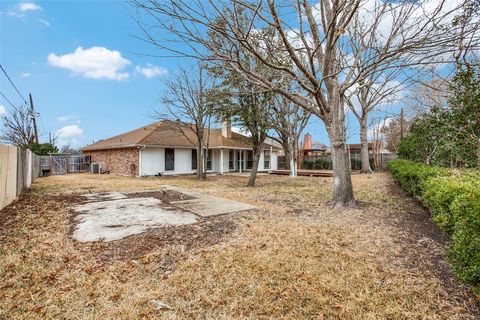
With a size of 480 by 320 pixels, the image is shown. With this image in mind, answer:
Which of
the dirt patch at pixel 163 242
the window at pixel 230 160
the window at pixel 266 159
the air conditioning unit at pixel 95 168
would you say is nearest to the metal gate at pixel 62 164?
the air conditioning unit at pixel 95 168

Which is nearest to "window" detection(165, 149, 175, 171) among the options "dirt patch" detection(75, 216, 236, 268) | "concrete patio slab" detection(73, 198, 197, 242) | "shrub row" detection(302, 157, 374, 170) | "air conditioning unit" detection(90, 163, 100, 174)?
"air conditioning unit" detection(90, 163, 100, 174)

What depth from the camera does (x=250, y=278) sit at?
115 inches

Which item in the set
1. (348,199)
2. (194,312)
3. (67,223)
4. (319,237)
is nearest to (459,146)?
(348,199)

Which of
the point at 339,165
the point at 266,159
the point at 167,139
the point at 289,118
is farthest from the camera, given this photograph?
the point at 266,159

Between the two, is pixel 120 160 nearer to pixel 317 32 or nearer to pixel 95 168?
pixel 95 168

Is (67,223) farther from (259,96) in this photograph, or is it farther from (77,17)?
(259,96)

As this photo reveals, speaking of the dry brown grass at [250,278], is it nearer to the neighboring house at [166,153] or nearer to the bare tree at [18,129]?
the neighboring house at [166,153]

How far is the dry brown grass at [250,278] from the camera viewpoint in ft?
7.77

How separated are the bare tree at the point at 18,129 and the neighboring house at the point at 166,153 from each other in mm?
7726

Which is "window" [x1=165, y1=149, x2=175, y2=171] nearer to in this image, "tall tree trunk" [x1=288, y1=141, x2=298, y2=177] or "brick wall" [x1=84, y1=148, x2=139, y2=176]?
"brick wall" [x1=84, y1=148, x2=139, y2=176]

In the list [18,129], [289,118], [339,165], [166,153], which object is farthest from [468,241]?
[18,129]

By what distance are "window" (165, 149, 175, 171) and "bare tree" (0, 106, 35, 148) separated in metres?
17.2

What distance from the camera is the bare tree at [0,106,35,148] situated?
26.5m

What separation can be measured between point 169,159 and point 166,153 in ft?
1.61
